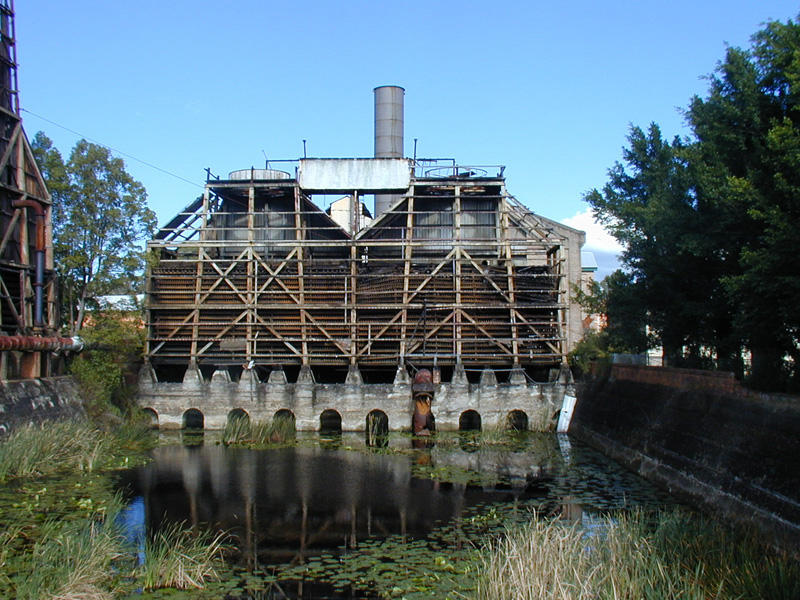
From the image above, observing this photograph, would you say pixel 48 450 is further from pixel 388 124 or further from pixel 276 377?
pixel 388 124

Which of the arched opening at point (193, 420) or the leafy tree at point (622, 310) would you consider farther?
the arched opening at point (193, 420)

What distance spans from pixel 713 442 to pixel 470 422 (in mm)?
19893

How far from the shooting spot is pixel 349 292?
3472 cm

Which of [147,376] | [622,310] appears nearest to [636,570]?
[622,310]

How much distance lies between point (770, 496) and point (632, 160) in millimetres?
24361

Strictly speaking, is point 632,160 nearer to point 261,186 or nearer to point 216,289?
point 261,186

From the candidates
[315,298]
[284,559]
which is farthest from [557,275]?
[284,559]

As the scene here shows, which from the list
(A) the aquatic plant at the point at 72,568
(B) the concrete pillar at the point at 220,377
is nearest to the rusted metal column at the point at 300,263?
(B) the concrete pillar at the point at 220,377

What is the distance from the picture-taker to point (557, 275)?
34.7 m

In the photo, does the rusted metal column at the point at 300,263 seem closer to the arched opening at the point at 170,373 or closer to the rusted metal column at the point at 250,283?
the rusted metal column at the point at 250,283

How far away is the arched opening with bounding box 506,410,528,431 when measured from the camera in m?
32.4

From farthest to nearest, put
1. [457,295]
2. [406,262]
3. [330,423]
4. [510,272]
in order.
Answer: [330,423]
[406,262]
[510,272]
[457,295]

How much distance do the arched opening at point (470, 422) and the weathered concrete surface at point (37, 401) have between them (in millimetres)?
16560

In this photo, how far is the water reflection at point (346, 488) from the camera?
642 inches
